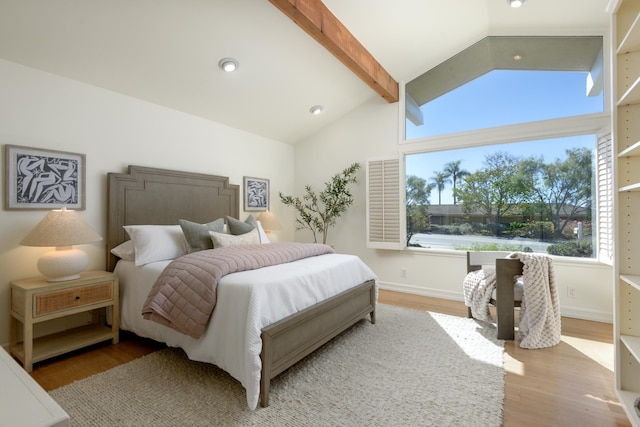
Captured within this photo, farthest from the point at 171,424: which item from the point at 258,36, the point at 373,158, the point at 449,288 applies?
the point at 373,158

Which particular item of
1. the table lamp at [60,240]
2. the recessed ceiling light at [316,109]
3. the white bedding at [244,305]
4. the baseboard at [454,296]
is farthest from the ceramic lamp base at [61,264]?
the baseboard at [454,296]

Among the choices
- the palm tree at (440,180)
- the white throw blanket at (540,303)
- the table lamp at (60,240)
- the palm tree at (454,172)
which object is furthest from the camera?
the palm tree at (440,180)

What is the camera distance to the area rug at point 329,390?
5.49 ft

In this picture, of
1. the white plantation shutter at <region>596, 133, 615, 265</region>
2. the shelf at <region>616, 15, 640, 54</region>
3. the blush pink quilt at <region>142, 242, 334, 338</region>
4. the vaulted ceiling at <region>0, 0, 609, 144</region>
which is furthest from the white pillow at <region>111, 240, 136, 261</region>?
the white plantation shutter at <region>596, 133, 615, 265</region>

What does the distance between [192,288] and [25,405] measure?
3.90ft

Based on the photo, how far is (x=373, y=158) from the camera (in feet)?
14.4

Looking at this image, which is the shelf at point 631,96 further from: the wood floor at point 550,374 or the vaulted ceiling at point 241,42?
the vaulted ceiling at point 241,42

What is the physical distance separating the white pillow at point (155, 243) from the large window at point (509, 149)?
9.57ft

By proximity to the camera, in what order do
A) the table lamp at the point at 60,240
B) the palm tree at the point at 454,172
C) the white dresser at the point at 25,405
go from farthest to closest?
the palm tree at the point at 454,172 → the table lamp at the point at 60,240 → the white dresser at the point at 25,405

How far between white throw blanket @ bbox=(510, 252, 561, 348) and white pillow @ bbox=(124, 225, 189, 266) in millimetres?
2990

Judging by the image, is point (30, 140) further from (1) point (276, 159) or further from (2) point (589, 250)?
(2) point (589, 250)

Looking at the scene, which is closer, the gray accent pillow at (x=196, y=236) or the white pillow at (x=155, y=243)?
the white pillow at (x=155, y=243)

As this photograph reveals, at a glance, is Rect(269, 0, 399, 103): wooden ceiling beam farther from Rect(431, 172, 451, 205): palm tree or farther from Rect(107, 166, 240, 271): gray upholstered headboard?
Rect(107, 166, 240, 271): gray upholstered headboard

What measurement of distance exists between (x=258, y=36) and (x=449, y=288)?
353 cm
